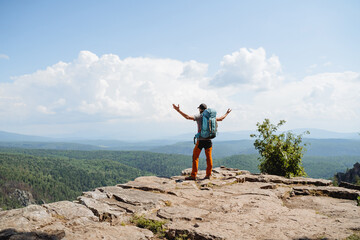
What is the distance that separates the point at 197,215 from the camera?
7133mm

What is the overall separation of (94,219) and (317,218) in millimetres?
6731

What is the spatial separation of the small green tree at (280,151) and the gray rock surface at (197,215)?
9.57 m

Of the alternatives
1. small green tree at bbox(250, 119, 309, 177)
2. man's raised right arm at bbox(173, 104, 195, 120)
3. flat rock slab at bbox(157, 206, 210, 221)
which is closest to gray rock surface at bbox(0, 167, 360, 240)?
flat rock slab at bbox(157, 206, 210, 221)

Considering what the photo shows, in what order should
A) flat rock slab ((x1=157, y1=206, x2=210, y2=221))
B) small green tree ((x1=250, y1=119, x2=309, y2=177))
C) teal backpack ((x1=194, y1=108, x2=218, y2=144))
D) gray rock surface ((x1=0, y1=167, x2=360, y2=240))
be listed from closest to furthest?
1. gray rock surface ((x1=0, y1=167, x2=360, y2=240))
2. flat rock slab ((x1=157, y1=206, x2=210, y2=221))
3. teal backpack ((x1=194, y1=108, x2=218, y2=144))
4. small green tree ((x1=250, y1=119, x2=309, y2=177))

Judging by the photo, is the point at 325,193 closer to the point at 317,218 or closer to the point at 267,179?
the point at 267,179

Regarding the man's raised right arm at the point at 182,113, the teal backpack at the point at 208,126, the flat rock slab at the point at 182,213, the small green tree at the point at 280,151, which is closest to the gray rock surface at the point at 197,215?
the flat rock slab at the point at 182,213

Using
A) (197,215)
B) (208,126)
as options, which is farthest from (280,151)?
(197,215)

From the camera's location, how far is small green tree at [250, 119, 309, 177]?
19500 mm

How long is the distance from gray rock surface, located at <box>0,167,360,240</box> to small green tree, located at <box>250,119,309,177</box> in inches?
377

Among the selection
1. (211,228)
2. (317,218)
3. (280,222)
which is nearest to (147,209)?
(211,228)

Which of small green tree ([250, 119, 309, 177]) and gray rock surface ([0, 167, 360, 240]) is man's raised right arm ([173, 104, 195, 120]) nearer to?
gray rock surface ([0, 167, 360, 240])

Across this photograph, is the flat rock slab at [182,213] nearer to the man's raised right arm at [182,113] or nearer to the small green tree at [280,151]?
the man's raised right arm at [182,113]

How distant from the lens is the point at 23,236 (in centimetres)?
509

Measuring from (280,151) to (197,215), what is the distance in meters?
15.1
